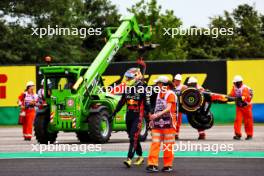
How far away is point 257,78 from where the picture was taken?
1406 inches

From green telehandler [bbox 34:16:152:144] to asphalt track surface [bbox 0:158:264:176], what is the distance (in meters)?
4.54

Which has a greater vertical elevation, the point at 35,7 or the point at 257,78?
the point at 35,7

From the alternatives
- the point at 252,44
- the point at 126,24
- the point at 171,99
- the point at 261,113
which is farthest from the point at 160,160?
the point at 252,44

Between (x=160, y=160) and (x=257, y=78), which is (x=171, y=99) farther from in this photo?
(x=257, y=78)

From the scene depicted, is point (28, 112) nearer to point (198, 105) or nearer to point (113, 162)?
point (198, 105)

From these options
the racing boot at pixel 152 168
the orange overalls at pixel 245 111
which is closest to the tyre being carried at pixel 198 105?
the orange overalls at pixel 245 111

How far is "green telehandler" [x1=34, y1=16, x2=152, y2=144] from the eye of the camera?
2244 centimetres

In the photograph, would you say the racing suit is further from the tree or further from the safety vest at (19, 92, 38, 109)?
the tree

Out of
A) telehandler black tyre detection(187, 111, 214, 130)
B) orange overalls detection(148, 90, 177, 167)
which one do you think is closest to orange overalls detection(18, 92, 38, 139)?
telehandler black tyre detection(187, 111, 214, 130)

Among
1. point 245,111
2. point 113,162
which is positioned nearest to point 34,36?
point 245,111

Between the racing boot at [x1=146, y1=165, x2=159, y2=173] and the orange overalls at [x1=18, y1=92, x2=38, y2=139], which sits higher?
the orange overalls at [x1=18, y1=92, x2=38, y2=139]

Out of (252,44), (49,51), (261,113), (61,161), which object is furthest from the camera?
(252,44)

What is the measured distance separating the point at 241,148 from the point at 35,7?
42.6 metres

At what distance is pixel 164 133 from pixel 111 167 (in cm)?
144
